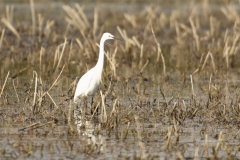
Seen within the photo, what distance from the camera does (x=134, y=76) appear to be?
49.9 feet

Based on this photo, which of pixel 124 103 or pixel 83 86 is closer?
pixel 83 86

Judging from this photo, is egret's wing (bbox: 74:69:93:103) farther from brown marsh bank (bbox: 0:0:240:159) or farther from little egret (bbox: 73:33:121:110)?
brown marsh bank (bbox: 0:0:240:159)

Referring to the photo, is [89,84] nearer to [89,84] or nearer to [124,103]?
[89,84]

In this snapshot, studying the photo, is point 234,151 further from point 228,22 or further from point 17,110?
point 228,22

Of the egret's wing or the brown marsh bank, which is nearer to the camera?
the brown marsh bank

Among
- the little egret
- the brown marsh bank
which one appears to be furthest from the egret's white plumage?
the brown marsh bank

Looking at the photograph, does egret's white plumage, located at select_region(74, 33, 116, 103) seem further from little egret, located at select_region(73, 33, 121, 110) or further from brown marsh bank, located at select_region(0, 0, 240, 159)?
brown marsh bank, located at select_region(0, 0, 240, 159)

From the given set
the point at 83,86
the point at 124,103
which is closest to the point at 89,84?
the point at 83,86

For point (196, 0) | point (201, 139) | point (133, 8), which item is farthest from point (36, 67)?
point (196, 0)

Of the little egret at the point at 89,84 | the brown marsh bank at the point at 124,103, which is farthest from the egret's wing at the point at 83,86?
the brown marsh bank at the point at 124,103

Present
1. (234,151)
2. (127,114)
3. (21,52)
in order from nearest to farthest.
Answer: (234,151)
(127,114)
(21,52)

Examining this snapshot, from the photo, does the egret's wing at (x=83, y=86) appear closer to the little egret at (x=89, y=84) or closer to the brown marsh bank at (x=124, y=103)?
the little egret at (x=89, y=84)

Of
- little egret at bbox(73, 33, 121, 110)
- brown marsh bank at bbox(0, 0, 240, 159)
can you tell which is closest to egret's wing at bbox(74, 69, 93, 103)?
little egret at bbox(73, 33, 121, 110)

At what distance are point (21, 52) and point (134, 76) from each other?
464cm
